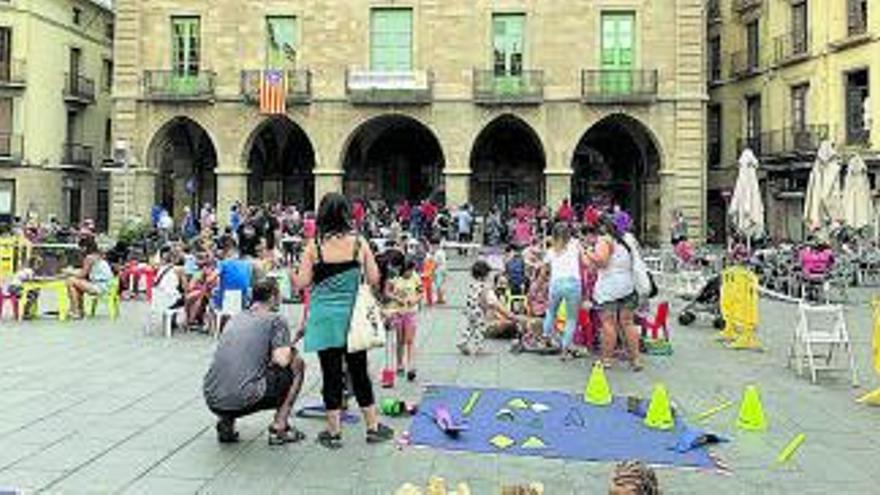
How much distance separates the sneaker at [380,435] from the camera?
700 centimetres

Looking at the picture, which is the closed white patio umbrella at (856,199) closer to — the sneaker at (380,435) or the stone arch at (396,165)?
the stone arch at (396,165)

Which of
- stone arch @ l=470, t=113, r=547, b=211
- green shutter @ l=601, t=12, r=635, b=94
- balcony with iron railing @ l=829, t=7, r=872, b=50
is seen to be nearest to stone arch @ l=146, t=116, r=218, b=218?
stone arch @ l=470, t=113, r=547, b=211

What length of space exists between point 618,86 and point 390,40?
7.69 meters

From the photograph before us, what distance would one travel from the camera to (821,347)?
41.9ft

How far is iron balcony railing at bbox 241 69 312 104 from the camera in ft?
104

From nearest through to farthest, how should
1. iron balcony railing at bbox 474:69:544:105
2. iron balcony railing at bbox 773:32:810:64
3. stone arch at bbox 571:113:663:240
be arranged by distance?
iron balcony railing at bbox 474:69:544:105 → stone arch at bbox 571:113:663:240 → iron balcony railing at bbox 773:32:810:64

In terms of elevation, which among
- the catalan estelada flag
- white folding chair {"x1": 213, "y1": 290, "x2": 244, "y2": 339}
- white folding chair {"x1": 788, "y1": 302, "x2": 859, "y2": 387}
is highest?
the catalan estelada flag

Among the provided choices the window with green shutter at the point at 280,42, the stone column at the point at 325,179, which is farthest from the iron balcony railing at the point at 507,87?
the window with green shutter at the point at 280,42

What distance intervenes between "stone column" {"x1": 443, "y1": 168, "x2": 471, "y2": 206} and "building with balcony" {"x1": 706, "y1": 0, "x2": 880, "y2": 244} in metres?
11.8

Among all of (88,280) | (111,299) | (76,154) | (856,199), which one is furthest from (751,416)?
(76,154)

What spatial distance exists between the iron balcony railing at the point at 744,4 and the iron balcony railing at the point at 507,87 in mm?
11523

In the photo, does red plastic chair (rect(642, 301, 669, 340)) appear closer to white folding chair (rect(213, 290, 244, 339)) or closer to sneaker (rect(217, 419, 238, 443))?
white folding chair (rect(213, 290, 244, 339))

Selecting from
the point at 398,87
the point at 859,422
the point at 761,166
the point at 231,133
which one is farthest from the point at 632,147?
the point at 859,422

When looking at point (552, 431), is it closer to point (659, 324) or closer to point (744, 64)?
point (659, 324)
